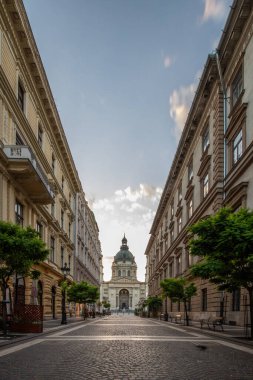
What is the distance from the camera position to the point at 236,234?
15.9 metres

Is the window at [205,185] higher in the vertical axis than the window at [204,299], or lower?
higher

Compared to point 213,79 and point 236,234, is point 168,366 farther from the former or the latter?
point 213,79

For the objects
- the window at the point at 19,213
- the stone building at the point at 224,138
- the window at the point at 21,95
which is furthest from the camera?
the window at the point at 21,95

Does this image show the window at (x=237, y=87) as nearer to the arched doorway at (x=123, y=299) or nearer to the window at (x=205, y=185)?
the window at (x=205, y=185)

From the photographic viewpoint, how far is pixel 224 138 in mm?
28578

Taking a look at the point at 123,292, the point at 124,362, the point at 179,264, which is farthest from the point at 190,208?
the point at 123,292

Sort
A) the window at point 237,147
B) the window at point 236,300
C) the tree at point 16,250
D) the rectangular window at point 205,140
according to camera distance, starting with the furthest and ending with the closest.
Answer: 1. the rectangular window at point 205,140
2. the window at point 237,147
3. the window at point 236,300
4. the tree at point 16,250

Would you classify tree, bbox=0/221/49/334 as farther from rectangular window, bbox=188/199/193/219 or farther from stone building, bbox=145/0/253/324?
rectangular window, bbox=188/199/193/219

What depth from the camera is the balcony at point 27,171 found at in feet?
75.3

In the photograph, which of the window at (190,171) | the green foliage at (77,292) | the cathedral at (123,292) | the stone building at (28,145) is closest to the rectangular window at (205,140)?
the window at (190,171)

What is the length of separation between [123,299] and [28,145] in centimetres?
16234

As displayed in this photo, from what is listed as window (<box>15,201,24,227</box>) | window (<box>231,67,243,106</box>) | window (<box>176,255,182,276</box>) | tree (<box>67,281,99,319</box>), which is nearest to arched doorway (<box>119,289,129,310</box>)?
window (<box>176,255,182,276</box>)

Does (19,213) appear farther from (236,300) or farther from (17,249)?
(236,300)

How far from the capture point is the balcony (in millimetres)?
22953
